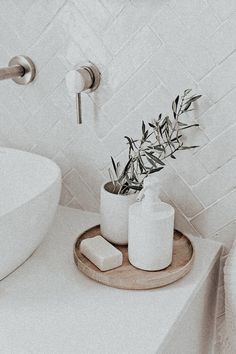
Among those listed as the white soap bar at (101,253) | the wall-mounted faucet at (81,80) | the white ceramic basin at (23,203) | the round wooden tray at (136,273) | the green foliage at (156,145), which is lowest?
the round wooden tray at (136,273)

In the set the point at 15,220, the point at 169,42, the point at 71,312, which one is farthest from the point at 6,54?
the point at 71,312

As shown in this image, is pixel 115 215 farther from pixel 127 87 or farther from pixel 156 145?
pixel 127 87

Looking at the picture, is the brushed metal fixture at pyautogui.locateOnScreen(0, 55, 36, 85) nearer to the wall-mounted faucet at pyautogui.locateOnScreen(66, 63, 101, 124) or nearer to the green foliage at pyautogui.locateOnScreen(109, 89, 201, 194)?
the wall-mounted faucet at pyautogui.locateOnScreen(66, 63, 101, 124)

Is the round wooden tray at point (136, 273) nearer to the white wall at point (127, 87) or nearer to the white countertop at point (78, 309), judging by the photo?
the white countertop at point (78, 309)

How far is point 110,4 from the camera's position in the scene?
3.48 feet

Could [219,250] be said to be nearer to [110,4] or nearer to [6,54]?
[110,4]

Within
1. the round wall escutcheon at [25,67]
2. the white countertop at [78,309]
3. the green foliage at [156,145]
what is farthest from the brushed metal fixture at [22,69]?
the white countertop at [78,309]

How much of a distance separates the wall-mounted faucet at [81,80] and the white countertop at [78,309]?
13.1 inches

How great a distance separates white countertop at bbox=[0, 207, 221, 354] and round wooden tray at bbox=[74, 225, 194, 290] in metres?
0.01

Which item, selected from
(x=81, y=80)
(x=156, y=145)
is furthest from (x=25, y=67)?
(x=156, y=145)

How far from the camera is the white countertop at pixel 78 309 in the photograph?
0.80 metres

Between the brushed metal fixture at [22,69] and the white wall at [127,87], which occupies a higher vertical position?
the brushed metal fixture at [22,69]

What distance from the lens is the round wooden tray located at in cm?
93

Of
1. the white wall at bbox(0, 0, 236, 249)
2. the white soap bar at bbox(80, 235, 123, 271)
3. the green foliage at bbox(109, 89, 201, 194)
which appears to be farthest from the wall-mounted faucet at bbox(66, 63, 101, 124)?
the white soap bar at bbox(80, 235, 123, 271)
